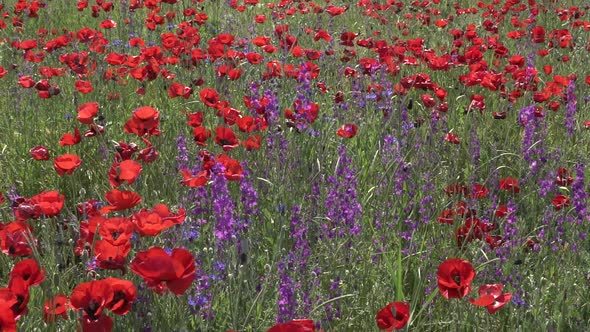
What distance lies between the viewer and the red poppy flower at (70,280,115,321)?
47.6 inches

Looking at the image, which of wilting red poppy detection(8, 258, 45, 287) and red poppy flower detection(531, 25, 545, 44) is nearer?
wilting red poppy detection(8, 258, 45, 287)

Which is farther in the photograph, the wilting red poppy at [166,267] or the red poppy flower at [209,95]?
the red poppy flower at [209,95]

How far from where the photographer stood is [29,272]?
52.9 inches

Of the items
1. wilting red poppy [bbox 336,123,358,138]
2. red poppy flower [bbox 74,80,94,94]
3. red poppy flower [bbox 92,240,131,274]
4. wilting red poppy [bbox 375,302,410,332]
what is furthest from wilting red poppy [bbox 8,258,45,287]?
red poppy flower [bbox 74,80,94,94]

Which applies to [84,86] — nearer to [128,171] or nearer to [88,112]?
[88,112]

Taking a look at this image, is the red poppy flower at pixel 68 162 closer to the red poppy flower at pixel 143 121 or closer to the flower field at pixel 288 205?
the flower field at pixel 288 205

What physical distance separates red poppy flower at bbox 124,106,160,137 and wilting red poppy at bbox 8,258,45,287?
0.81 meters

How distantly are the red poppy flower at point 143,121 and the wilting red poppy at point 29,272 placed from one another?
81 cm

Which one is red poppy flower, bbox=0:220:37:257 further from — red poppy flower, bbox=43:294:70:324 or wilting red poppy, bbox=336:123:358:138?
wilting red poppy, bbox=336:123:358:138

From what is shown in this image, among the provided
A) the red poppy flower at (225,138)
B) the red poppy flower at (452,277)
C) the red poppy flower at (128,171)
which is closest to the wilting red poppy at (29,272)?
the red poppy flower at (128,171)

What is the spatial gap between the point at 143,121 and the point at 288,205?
628 mm

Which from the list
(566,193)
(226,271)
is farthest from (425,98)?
(226,271)

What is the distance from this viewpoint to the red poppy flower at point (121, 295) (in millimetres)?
1246

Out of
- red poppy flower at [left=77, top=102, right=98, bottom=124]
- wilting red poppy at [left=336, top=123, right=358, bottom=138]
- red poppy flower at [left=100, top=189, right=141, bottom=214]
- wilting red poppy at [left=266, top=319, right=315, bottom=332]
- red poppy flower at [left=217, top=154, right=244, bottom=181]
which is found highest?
wilting red poppy at [left=266, top=319, right=315, bottom=332]
